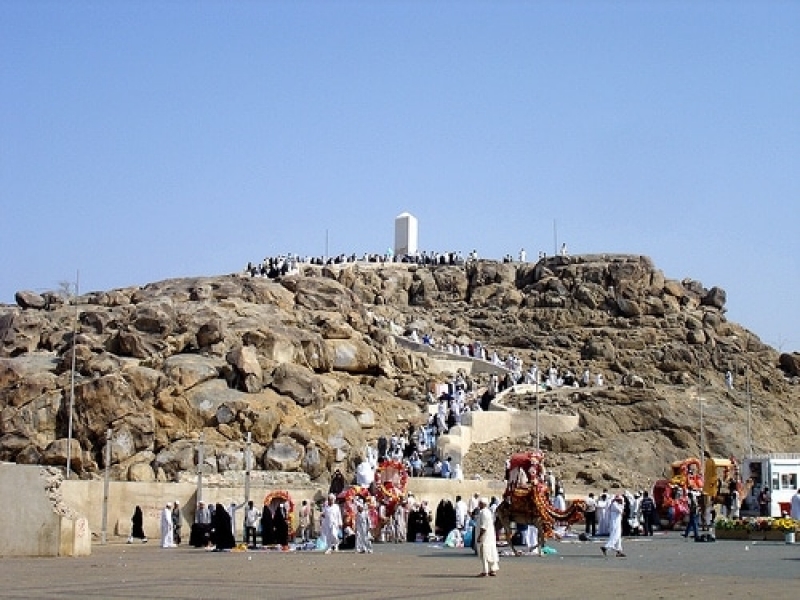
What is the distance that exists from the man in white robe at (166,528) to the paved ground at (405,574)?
1.56 metres

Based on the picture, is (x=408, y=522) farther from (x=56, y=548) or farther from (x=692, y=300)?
(x=692, y=300)

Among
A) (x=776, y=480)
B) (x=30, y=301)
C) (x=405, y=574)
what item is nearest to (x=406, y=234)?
(x=30, y=301)

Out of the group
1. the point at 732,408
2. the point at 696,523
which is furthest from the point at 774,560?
the point at 732,408

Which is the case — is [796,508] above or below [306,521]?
above

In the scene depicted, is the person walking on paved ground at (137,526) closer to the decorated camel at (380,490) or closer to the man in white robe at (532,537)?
the decorated camel at (380,490)

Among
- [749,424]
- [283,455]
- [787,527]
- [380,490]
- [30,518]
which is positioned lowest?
[787,527]

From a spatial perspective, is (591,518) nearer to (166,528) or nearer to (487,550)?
(166,528)

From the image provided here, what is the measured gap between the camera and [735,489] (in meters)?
37.0

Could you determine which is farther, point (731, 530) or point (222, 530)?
point (731, 530)

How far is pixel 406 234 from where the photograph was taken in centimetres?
8775

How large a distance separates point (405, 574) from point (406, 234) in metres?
68.2

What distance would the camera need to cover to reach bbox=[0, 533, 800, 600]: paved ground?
54.0 feet

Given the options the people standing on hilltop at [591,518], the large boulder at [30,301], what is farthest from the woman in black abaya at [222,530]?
the large boulder at [30,301]

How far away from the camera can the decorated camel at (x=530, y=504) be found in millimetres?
25484
